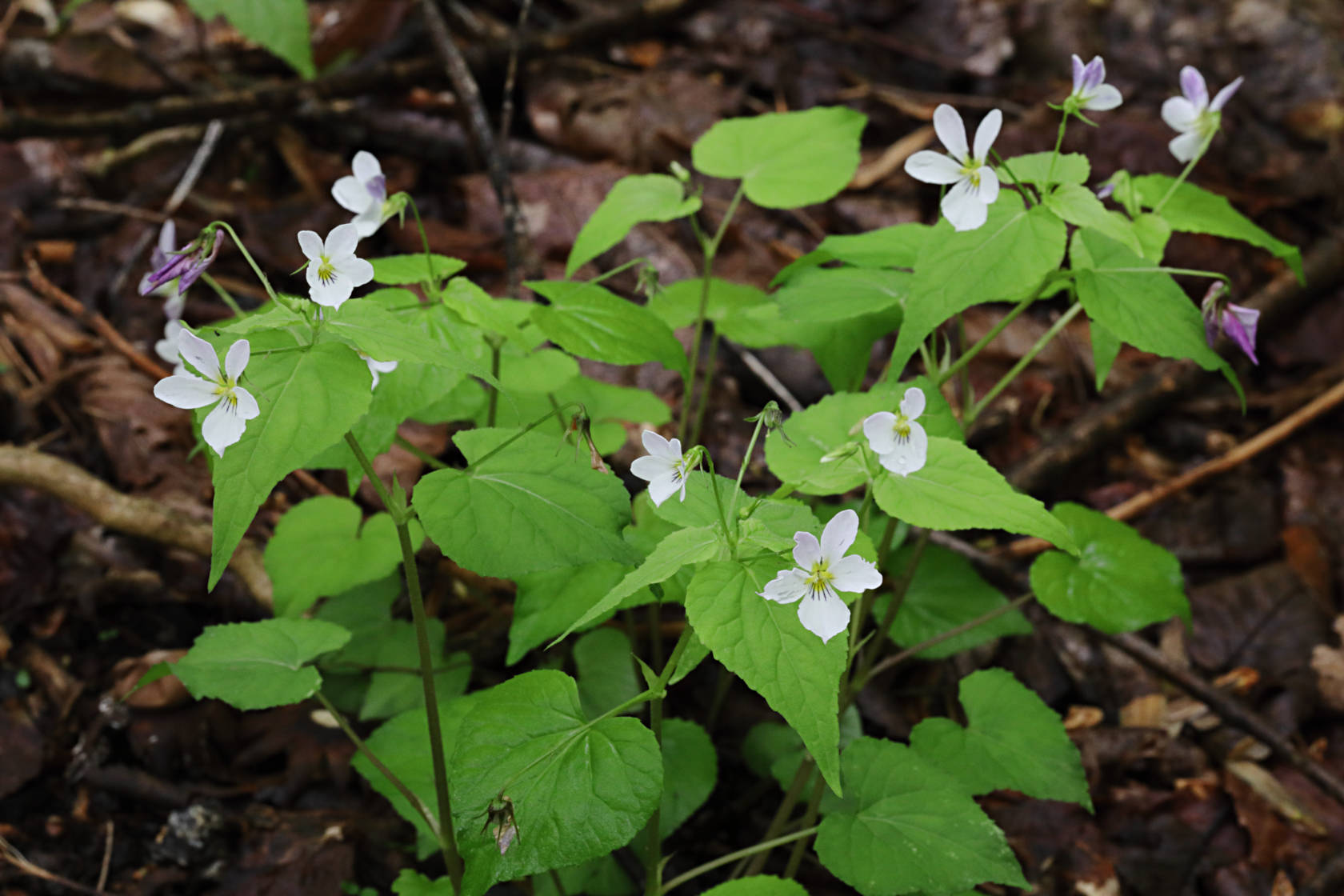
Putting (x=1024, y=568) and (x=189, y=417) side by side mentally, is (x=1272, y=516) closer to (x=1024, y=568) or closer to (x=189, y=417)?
(x=1024, y=568)

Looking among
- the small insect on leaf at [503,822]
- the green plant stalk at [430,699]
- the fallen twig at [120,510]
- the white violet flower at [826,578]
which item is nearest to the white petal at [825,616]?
the white violet flower at [826,578]

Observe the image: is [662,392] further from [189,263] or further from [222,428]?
[222,428]

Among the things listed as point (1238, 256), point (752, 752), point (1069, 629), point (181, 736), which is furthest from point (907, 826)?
point (1238, 256)

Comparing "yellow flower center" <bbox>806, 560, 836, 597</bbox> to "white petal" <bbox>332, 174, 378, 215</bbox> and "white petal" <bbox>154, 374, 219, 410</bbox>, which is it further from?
"white petal" <bbox>332, 174, 378, 215</bbox>

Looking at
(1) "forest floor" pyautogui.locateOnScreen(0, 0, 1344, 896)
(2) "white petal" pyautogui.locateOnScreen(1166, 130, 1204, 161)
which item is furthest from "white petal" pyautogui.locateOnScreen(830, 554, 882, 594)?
(2) "white petal" pyautogui.locateOnScreen(1166, 130, 1204, 161)

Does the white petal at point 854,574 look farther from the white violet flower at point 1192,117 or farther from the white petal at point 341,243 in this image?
the white violet flower at point 1192,117

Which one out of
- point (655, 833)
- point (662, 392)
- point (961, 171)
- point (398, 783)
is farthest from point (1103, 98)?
point (398, 783)

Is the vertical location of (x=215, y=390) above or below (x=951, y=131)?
below
